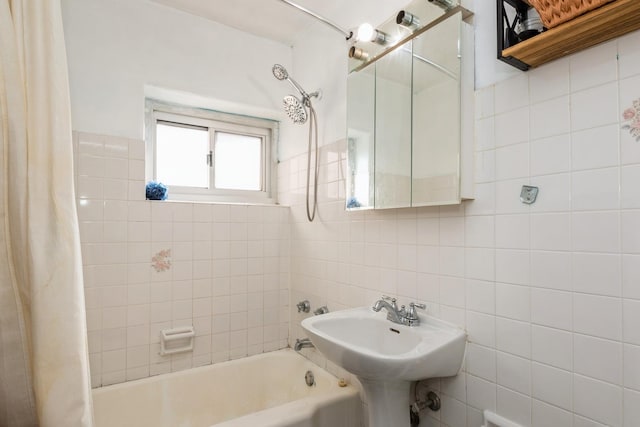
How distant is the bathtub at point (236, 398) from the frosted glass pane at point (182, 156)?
1.16 meters

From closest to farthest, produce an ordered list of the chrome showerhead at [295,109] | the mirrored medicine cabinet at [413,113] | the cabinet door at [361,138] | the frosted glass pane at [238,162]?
the mirrored medicine cabinet at [413,113] < the cabinet door at [361,138] < the chrome showerhead at [295,109] < the frosted glass pane at [238,162]

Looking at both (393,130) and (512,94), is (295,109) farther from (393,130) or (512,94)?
(512,94)

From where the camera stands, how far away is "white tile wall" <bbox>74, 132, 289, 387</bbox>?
68.6 inches

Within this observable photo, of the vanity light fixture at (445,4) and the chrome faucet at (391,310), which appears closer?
the vanity light fixture at (445,4)

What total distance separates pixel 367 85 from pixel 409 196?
1.95 feet

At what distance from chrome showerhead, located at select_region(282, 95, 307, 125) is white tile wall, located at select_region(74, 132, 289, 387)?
605 millimetres

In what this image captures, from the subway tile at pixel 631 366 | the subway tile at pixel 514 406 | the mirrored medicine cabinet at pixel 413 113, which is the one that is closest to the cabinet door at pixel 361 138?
the mirrored medicine cabinet at pixel 413 113

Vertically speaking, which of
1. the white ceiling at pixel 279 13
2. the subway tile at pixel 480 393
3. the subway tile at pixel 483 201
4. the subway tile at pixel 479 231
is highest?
the white ceiling at pixel 279 13

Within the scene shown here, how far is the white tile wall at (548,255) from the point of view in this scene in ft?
2.80

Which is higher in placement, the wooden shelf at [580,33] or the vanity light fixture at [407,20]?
the vanity light fixture at [407,20]

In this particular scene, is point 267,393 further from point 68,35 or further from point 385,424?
point 68,35

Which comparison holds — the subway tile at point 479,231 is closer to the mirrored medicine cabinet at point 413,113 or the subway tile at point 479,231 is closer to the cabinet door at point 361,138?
the mirrored medicine cabinet at point 413,113

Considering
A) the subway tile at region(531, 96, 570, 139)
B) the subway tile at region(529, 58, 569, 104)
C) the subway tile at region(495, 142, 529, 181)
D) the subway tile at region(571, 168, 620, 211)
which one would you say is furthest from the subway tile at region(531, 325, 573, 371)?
the subway tile at region(529, 58, 569, 104)

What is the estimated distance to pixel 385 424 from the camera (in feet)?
3.97
